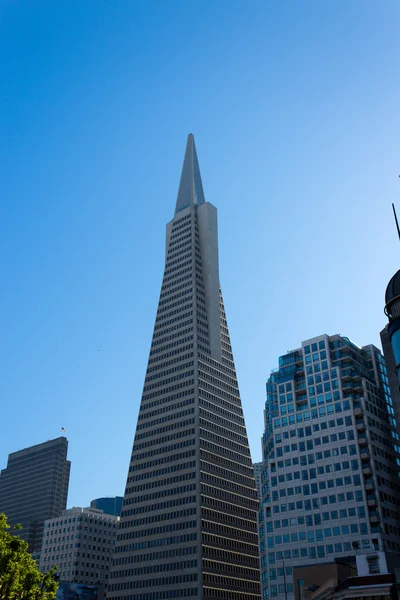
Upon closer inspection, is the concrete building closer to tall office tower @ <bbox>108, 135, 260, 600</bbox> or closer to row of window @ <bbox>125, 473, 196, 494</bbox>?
tall office tower @ <bbox>108, 135, 260, 600</bbox>

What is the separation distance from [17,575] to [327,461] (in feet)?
308

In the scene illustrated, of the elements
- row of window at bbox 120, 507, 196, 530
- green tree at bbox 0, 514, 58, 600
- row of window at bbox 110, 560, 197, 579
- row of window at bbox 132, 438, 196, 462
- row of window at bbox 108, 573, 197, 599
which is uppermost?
row of window at bbox 132, 438, 196, 462

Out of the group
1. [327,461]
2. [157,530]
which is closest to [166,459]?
[157,530]

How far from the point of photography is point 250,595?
7151 inches

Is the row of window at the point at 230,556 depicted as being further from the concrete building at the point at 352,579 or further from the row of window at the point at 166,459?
the concrete building at the point at 352,579

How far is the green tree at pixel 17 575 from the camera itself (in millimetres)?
53969

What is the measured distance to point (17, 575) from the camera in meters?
54.0

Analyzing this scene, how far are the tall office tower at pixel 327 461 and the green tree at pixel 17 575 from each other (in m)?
79.9

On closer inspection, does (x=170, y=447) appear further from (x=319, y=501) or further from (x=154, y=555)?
(x=319, y=501)

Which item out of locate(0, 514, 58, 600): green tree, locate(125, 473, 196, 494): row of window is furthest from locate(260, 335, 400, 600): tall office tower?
locate(0, 514, 58, 600): green tree

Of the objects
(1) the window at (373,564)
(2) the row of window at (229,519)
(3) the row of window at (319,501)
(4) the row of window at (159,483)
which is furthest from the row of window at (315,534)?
(1) the window at (373,564)

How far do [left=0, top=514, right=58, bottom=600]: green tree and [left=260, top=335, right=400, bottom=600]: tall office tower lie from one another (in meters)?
79.9

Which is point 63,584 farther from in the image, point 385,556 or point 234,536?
point 385,556

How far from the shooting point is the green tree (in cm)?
5397
